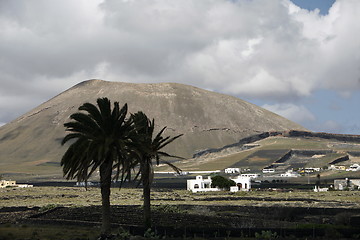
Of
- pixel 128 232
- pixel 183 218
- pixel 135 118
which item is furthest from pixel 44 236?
Result: pixel 183 218

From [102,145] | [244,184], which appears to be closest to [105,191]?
[102,145]

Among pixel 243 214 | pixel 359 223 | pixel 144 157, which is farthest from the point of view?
pixel 243 214

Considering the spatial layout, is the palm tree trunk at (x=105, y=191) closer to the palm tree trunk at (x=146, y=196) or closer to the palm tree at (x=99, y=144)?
the palm tree at (x=99, y=144)

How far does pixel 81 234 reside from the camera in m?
47.0

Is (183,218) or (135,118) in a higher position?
(135,118)

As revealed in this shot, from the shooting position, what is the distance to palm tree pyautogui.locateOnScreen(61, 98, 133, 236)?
4541 cm

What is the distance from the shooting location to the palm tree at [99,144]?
45.4 m

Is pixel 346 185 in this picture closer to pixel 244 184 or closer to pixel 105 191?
pixel 244 184

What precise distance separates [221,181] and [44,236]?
338 ft

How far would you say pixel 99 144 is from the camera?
45656 millimetres

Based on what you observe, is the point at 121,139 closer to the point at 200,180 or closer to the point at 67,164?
the point at 67,164

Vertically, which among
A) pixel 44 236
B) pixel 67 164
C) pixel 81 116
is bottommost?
pixel 44 236

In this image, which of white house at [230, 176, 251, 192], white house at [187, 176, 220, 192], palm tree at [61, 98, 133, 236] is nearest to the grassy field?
white house at [230, 176, 251, 192]

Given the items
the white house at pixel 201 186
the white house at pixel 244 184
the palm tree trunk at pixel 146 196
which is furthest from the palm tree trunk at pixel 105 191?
the white house at pixel 244 184
